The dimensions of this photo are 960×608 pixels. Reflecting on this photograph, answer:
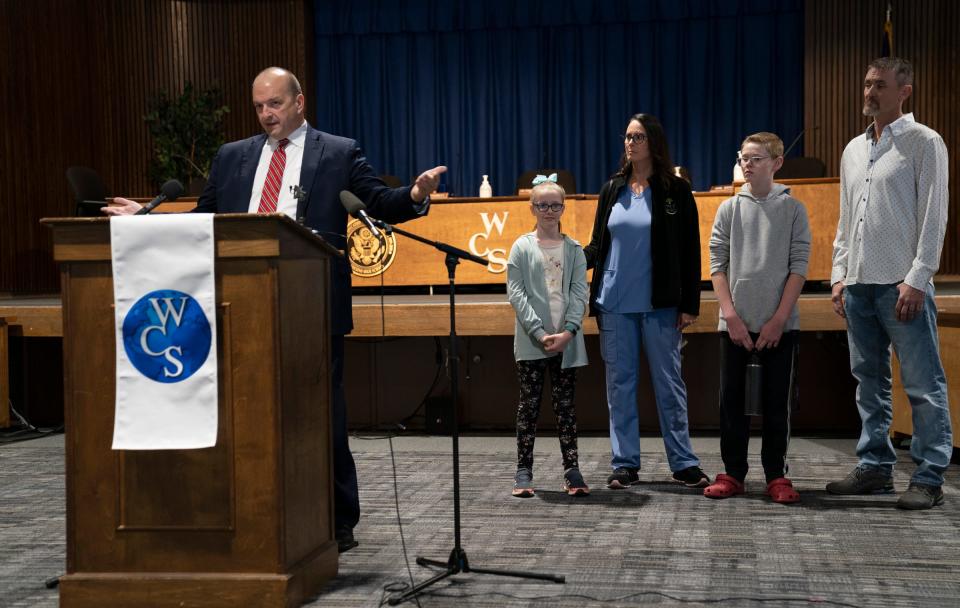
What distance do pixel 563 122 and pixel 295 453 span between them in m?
8.73

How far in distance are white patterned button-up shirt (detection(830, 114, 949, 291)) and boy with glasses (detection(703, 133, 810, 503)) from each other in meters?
0.23

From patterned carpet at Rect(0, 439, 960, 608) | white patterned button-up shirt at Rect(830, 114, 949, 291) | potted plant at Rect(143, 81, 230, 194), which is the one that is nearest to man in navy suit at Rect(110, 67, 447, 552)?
patterned carpet at Rect(0, 439, 960, 608)

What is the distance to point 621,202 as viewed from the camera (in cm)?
403

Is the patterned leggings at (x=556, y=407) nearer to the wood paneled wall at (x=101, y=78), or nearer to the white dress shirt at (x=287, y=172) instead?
the white dress shirt at (x=287, y=172)

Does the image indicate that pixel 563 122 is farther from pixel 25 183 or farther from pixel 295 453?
pixel 295 453

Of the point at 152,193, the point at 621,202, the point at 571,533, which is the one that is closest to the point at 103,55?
the point at 152,193

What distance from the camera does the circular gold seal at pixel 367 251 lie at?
19.5 ft

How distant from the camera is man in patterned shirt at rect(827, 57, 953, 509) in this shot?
3.45 metres

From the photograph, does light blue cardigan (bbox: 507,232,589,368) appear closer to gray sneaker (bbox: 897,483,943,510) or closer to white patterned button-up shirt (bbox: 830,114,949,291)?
white patterned button-up shirt (bbox: 830,114,949,291)

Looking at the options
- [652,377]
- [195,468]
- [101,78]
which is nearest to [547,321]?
[652,377]

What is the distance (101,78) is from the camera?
10.0 meters

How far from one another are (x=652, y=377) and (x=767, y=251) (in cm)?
69

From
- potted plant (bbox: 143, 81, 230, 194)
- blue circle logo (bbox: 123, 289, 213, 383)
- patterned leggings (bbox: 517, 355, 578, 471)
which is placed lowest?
patterned leggings (bbox: 517, 355, 578, 471)

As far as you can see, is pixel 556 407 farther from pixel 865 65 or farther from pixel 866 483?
pixel 865 65
